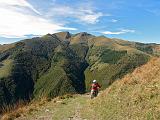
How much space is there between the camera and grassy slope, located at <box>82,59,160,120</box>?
17.2m

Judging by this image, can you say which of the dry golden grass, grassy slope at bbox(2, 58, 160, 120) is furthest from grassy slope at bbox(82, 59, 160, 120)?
the dry golden grass

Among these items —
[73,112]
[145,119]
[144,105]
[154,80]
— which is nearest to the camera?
[145,119]

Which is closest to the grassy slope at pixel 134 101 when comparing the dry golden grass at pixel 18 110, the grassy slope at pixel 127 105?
the grassy slope at pixel 127 105

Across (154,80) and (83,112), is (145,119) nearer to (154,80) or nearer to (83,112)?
(154,80)

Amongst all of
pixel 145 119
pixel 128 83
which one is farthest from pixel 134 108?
pixel 128 83

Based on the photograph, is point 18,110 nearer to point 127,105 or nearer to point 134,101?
point 127,105

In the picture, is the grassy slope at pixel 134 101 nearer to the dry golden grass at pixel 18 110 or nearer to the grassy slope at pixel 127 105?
the grassy slope at pixel 127 105

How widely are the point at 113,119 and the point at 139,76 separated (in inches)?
270

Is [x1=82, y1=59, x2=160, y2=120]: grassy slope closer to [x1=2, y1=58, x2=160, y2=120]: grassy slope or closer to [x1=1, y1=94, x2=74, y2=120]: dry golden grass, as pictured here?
[x1=2, y1=58, x2=160, y2=120]: grassy slope

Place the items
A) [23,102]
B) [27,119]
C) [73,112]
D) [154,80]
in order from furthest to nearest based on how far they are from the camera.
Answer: [23,102]
[73,112]
[27,119]
[154,80]

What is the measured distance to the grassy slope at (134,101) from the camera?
1717 cm

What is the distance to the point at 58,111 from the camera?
988 inches

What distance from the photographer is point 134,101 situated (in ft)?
63.3

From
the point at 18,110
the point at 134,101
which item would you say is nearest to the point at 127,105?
the point at 134,101
